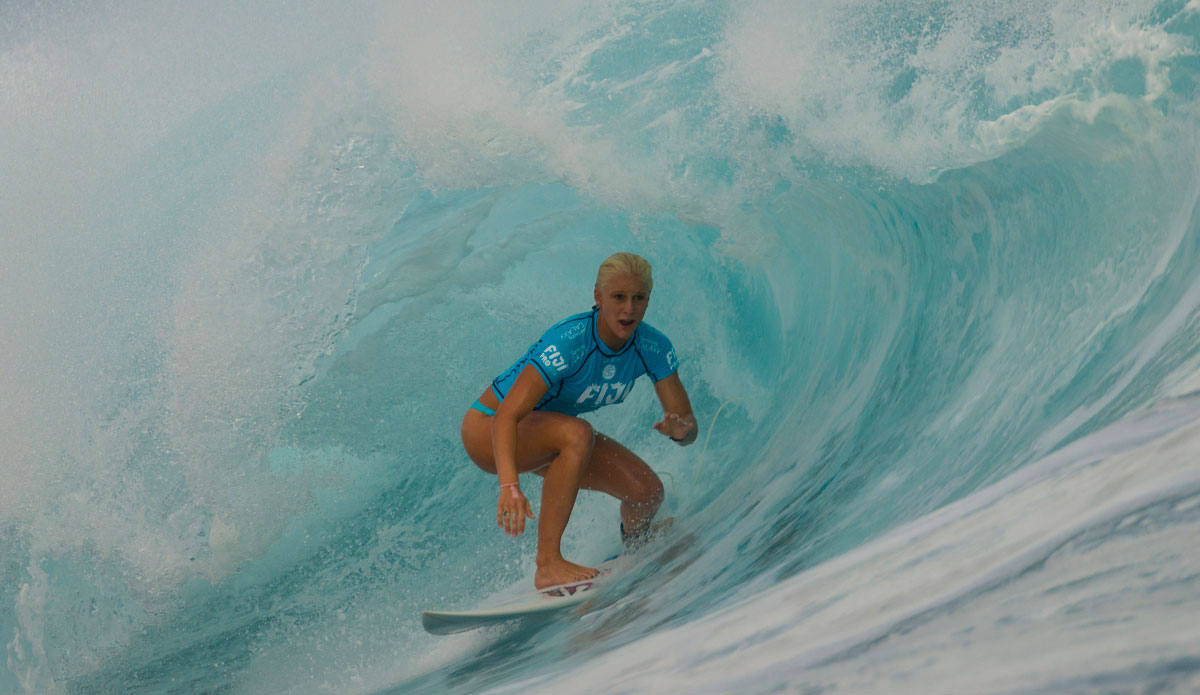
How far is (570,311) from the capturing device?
19.1ft

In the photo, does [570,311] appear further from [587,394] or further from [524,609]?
[524,609]

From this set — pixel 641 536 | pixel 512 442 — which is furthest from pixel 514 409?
pixel 641 536

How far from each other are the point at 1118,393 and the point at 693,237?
3390 mm

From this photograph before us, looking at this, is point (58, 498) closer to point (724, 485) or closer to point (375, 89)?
point (375, 89)

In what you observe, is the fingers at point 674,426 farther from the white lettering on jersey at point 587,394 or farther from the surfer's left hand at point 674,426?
the white lettering on jersey at point 587,394

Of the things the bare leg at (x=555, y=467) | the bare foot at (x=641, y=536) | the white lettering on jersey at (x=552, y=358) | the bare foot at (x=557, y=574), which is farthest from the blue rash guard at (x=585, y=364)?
the bare foot at (x=641, y=536)

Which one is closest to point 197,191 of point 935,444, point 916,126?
point 916,126

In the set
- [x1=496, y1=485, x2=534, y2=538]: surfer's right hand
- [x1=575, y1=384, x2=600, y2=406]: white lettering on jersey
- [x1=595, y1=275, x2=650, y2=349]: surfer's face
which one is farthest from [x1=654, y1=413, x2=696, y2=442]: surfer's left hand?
[x1=496, y1=485, x2=534, y2=538]: surfer's right hand

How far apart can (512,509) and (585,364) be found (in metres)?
0.62

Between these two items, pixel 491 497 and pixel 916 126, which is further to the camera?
pixel 491 497

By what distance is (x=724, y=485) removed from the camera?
456cm

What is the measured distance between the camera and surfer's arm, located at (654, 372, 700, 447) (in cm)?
347

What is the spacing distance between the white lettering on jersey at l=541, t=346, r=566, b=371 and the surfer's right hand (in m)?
A: 0.45

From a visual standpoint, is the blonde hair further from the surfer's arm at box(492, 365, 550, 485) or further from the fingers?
the fingers
